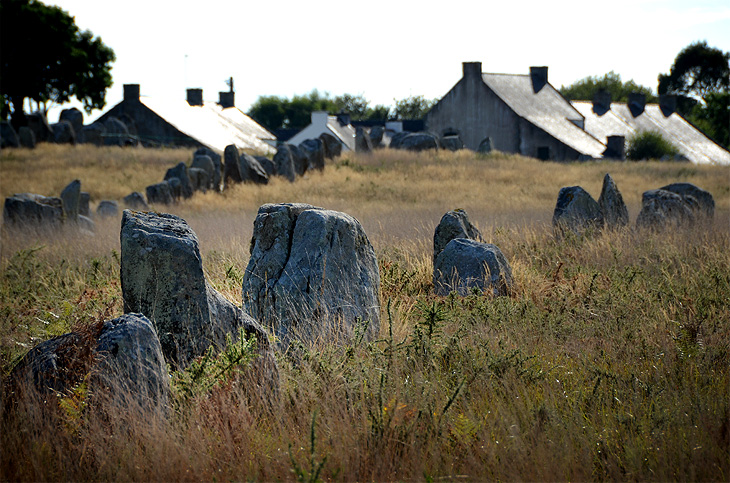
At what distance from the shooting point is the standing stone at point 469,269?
7.66 m

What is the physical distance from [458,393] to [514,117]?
143 feet

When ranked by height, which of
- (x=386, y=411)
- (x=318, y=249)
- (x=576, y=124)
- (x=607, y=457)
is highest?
(x=576, y=124)

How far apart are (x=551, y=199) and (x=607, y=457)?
18.5 meters

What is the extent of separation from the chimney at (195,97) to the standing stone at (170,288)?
50.8 metres

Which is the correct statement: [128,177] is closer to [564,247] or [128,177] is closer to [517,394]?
[564,247]

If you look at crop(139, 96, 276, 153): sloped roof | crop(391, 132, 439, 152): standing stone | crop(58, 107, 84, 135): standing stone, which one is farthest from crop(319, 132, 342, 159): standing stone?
crop(58, 107, 84, 135): standing stone

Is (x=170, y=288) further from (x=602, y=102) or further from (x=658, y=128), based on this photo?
(x=658, y=128)

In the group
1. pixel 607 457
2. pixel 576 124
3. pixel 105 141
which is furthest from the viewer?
pixel 576 124

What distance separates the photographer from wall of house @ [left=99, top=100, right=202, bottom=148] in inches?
1762

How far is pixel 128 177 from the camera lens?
2688 centimetres

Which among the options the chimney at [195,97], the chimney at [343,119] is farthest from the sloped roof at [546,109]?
the chimney at [195,97]

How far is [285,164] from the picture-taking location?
2578 cm

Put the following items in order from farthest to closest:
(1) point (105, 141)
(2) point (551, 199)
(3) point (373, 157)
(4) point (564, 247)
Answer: (1) point (105, 141) < (3) point (373, 157) < (2) point (551, 199) < (4) point (564, 247)

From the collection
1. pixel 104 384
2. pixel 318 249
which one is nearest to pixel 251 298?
→ pixel 318 249
